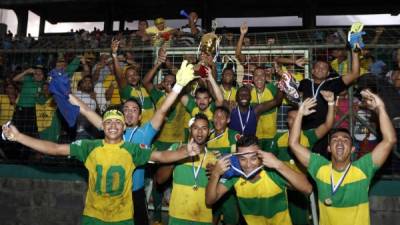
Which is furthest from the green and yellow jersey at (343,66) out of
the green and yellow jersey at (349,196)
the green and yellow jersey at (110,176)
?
the green and yellow jersey at (110,176)

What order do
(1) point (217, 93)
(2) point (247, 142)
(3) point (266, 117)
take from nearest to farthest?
(2) point (247, 142)
(1) point (217, 93)
(3) point (266, 117)

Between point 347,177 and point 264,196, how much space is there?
0.88 meters

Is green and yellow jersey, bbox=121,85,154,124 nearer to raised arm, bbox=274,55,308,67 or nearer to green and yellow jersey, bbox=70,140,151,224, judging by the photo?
green and yellow jersey, bbox=70,140,151,224

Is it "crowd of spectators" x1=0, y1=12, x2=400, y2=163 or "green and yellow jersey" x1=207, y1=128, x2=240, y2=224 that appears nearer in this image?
"green and yellow jersey" x1=207, y1=128, x2=240, y2=224

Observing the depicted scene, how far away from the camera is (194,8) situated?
52.1 ft

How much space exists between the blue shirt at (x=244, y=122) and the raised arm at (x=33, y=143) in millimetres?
2449

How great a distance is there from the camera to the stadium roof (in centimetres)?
1534

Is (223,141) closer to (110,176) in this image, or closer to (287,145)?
(287,145)

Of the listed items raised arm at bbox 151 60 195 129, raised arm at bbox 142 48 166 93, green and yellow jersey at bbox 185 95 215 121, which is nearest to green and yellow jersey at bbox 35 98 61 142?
raised arm at bbox 142 48 166 93

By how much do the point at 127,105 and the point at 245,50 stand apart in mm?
2477

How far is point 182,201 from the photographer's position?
4504mm

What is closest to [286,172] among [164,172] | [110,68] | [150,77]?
[164,172]

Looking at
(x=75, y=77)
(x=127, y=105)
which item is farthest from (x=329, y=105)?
(x=75, y=77)

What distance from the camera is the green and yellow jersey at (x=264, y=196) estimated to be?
4.14 meters
